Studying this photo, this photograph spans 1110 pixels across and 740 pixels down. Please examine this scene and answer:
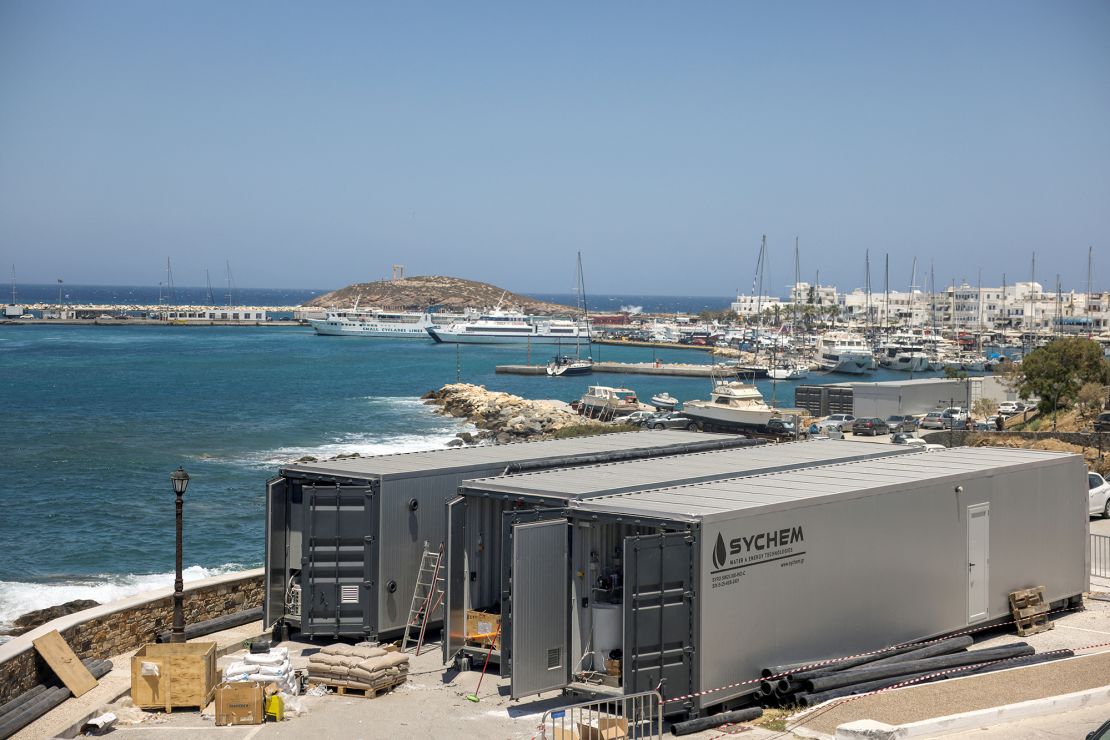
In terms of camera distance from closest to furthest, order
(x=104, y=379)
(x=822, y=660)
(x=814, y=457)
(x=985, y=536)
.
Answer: (x=822, y=660)
(x=985, y=536)
(x=814, y=457)
(x=104, y=379)

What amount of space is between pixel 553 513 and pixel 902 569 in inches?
174

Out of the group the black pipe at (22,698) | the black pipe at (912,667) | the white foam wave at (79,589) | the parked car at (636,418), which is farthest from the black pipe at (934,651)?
the parked car at (636,418)

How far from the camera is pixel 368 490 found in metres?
13.6

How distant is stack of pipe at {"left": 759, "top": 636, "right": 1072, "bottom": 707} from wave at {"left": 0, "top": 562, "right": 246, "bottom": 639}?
50.9ft

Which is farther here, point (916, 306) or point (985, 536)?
point (916, 306)

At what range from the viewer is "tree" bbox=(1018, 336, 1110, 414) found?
4466 centimetres

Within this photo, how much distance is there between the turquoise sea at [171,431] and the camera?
30.7 metres

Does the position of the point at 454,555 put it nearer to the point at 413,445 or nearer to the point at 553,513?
the point at 553,513

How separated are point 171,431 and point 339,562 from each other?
50841 millimetres

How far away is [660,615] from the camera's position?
11.0m

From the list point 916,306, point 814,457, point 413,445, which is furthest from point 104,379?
point 916,306

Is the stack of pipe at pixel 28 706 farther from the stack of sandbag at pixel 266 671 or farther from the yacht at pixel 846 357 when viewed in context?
the yacht at pixel 846 357

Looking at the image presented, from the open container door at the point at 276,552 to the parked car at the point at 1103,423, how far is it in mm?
28628

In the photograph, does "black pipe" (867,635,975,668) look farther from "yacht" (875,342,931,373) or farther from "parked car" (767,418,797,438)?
"yacht" (875,342,931,373)
